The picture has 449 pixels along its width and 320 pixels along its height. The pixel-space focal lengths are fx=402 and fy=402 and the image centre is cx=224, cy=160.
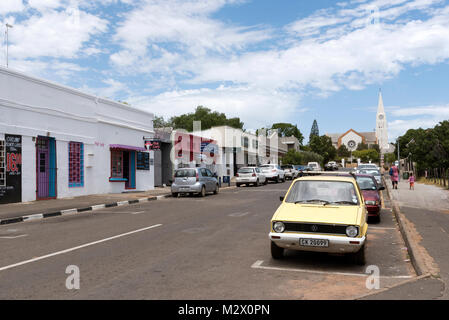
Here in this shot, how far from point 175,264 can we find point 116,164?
17973mm

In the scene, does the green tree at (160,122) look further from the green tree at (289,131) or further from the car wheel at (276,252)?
the car wheel at (276,252)

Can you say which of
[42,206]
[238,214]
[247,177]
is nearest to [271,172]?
[247,177]

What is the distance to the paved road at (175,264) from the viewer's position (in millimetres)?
5203

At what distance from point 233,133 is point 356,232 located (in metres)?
40.3

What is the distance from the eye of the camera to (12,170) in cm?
1623

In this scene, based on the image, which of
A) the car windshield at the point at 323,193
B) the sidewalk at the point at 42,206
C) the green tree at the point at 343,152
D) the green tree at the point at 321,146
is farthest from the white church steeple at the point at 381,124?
the car windshield at the point at 323,193

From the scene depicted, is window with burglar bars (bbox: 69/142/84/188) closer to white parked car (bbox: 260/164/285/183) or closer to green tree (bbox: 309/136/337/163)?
white parked car (bbox: 260/164/285/183)

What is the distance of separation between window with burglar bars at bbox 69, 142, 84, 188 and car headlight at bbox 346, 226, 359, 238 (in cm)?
1633

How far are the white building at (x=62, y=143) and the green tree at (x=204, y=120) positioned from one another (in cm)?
5060

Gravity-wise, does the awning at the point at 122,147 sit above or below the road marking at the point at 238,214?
above

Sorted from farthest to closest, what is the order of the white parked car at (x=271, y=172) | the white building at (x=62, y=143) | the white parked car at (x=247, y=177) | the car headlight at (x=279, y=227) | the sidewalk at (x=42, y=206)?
1. the white parked car at (x=271, y=172)
2. the white parked car at (x=247, y=177)
3. the white building at (x=62, y=143)
4. the sidewalk at (x=42, y=206)
5. the car headlight at (x=279, y=227)
